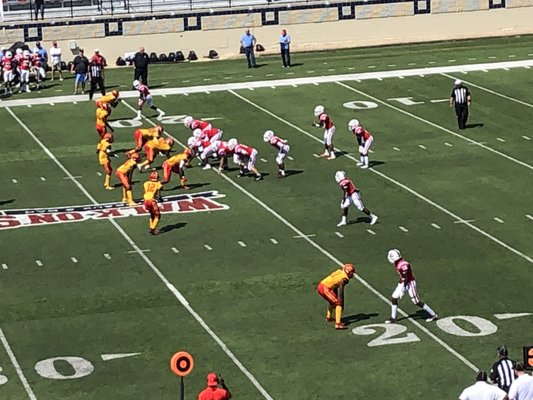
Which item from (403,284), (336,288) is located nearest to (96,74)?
(336,288)

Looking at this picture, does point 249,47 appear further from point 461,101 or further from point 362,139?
point 362,139

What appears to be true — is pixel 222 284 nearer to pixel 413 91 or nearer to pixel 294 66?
pixel 413 91

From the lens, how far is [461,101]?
132ft

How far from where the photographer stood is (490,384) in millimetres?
19078

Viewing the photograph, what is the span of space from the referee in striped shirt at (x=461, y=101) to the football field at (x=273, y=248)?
51cm

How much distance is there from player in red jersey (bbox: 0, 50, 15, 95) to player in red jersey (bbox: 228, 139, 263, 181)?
1408 centimetres

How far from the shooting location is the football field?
2278cm

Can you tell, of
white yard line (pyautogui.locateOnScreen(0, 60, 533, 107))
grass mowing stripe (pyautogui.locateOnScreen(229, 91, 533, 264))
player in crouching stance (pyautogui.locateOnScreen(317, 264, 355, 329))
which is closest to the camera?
player in crouching stance (pyautogui.locateOnScreen(317, 264, 355, 329))

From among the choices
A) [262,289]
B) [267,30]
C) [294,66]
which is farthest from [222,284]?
[267,30]

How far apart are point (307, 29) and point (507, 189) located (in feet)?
79.4

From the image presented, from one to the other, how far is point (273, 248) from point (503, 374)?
10330mm

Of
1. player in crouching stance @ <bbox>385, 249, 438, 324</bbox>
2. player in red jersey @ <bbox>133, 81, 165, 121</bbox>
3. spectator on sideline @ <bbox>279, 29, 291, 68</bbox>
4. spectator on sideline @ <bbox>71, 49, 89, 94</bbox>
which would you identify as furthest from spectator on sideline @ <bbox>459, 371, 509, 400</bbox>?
spectator on sideline @ <bbox>279, 29, 291, 68</bbox>

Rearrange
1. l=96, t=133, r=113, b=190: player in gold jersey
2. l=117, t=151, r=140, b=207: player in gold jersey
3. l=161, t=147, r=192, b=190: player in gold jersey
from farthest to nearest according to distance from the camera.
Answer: l=96, t=133, r=113, b=190: player in gold jersey → l=161, t=147, r=192, b=190: player in gold jersey → l=117, t=151, r=140, b=207: player in gold jersey

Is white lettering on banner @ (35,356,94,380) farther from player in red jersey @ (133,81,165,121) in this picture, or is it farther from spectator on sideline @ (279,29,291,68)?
spectator on sideline @ (279,29,291,68)
